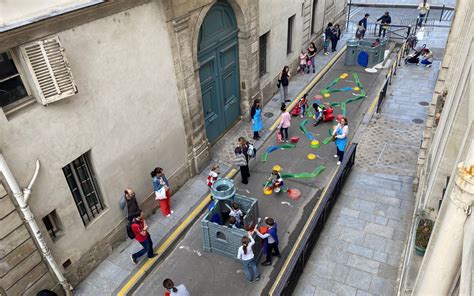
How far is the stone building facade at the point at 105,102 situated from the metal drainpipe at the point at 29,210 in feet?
0.84

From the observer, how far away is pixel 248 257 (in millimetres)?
8766

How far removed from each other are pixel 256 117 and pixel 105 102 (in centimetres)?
650

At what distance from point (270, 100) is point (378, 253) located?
9.71 meters

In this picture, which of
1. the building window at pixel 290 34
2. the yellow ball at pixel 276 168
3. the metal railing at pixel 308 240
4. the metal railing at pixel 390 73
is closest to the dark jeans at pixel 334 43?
the metal railing at pixel 390 73

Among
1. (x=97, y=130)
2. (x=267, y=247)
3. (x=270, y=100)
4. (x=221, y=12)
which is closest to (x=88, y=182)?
(x=97, y=130)

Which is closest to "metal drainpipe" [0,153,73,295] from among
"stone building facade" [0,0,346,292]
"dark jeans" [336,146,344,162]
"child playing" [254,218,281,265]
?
"stone building facade" [0,0,346,292]

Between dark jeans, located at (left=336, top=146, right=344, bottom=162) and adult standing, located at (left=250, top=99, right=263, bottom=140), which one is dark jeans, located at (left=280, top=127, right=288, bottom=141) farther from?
dark jeans, located at (left=336, top=146, right=344, bottom=162)

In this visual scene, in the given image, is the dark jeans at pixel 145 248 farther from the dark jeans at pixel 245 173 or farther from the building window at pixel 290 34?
the building window at pixel 290 34

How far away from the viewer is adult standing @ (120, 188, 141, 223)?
395 inches

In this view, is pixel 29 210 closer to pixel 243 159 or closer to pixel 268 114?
pixel 243 159

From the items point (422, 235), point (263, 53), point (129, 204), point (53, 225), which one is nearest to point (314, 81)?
point (263, 53)

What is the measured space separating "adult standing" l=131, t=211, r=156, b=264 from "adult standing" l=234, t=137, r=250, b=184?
3.70m

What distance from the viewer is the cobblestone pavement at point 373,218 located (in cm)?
947

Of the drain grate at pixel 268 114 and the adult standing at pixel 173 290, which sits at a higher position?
the adult standing at pixel 173 290
